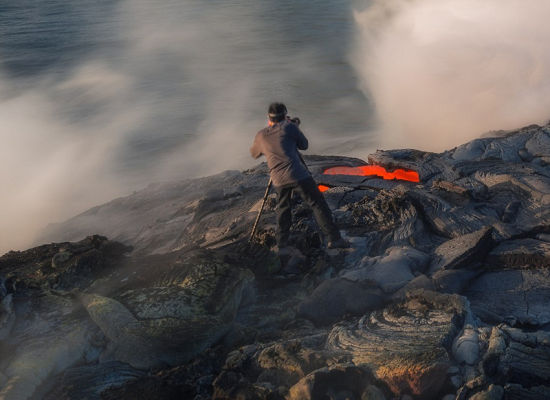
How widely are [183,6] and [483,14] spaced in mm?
28600

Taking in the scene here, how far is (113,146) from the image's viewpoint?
842 inches

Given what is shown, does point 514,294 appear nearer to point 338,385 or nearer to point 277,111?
point 338,385

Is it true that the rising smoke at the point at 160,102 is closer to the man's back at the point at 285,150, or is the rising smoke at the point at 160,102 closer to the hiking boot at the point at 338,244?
the man's back at the point at 285,150

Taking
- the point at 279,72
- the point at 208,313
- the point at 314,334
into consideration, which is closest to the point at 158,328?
the point at 208,313

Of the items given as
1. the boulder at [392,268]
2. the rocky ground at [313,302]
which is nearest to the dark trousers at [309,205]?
the rocky ground at [313,302]

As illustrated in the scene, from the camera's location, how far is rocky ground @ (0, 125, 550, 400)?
15.9 feet

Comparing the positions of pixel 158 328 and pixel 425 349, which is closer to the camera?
pixel 425 349

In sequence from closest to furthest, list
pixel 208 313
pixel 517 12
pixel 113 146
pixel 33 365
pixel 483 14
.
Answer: pixel 33 365 → pixel 208 313 → pixel 517 12 → pixel 483 14 → pixel 113 146

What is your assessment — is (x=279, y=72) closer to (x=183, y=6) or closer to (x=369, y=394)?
(x=183, y=6)

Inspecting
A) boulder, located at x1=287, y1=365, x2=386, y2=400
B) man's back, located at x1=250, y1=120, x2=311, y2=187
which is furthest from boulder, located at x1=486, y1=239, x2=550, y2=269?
boulder, located at x1=287, y1=365, x2=386, y2=400

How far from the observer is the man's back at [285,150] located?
7.20 meters

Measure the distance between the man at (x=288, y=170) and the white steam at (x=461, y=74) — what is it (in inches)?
309

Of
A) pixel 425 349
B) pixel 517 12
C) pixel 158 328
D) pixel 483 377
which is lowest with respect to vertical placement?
pixel 483 377

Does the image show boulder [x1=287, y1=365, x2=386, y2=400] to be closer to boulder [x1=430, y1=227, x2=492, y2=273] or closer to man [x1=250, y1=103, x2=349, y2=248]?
boulder [x1=430, y1=227, x2=492, y2=273]
